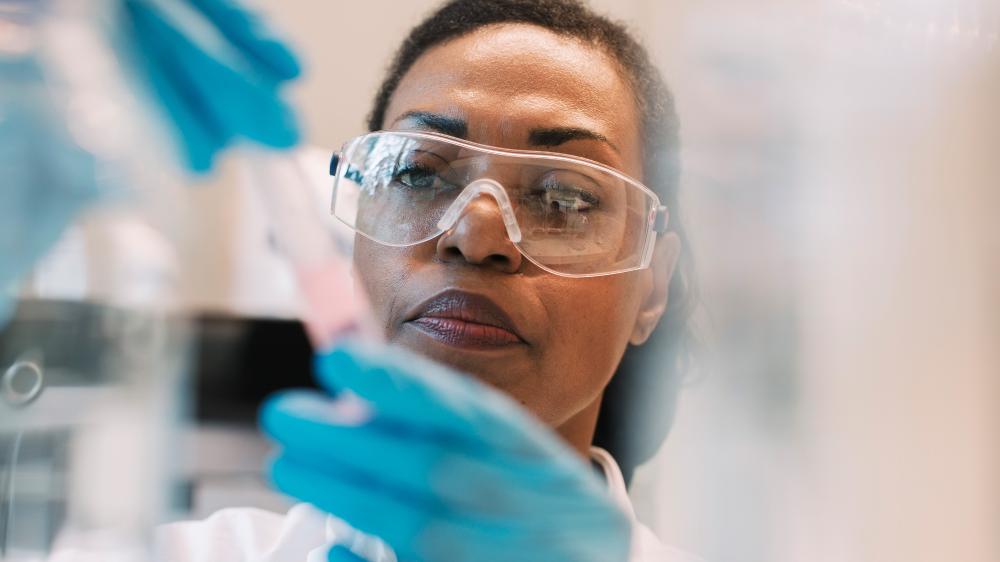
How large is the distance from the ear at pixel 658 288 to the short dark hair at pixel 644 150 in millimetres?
43

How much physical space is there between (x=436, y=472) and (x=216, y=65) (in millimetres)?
535

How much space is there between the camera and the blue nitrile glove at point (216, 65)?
858mm

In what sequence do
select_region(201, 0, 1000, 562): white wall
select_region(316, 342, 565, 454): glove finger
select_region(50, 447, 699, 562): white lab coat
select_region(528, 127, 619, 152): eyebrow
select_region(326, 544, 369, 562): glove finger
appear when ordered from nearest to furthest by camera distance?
select_region(316, 342, 565, 454): glove finger
select_region(326, 544, 369, 562): glove finger
select_region(528, 127, 619, 152): eyebrow
select_region(50, 447, 699, 562): white lab coat
select_region(201, 0, 1000, 562): white wall

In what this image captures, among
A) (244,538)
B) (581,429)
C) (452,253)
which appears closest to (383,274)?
(452,253)

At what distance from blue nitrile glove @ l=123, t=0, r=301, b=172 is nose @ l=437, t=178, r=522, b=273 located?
0.21 metres

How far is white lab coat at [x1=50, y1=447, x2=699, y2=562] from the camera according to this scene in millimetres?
1076

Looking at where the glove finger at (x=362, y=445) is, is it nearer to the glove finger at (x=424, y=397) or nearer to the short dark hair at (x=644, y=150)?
the glove finger at (x=424, y=397)

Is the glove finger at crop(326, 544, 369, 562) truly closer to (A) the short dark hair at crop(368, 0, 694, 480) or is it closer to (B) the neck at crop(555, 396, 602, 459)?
(B) the neck at crop(555, 396, 602, 459)

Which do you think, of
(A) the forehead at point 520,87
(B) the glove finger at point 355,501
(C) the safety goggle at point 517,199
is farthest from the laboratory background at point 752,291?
(B) the glove finger at point 355,501

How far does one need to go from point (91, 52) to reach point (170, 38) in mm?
111

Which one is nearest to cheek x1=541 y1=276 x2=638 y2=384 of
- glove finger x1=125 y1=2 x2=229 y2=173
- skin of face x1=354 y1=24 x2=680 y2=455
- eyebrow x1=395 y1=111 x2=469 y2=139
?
skin of face x1=354 y1=24 x2=680 y2=455

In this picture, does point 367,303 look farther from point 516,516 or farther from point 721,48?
point 721,48

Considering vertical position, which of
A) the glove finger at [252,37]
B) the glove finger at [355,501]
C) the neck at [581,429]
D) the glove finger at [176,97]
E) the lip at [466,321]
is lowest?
the neck at [581,429]

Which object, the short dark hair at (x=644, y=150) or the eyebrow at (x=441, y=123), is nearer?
the eyebrow at (x=441, y=123)
